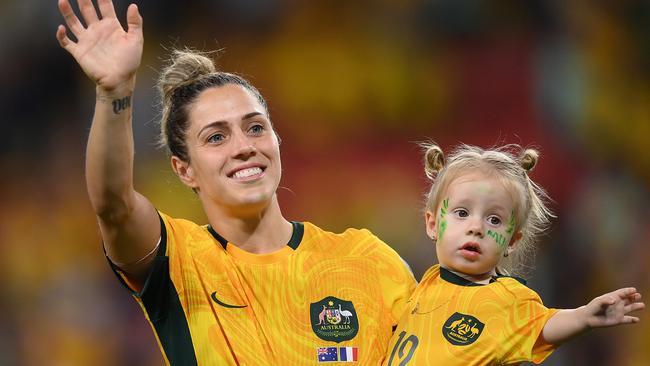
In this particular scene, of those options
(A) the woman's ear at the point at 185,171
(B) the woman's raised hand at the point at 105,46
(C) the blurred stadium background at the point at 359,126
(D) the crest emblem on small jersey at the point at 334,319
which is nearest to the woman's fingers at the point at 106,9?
(B) the woman's raised hand at the point at 105,46

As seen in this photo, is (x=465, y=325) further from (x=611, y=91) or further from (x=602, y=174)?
(x=611, y=91)

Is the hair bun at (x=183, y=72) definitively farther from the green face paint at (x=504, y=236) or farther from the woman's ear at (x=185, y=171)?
the green face paint at (x=504, y=236)

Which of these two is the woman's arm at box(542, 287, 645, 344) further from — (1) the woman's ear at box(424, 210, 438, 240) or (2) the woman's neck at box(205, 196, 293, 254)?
(2) the woman's neck at box(205, 196, 293, 254)

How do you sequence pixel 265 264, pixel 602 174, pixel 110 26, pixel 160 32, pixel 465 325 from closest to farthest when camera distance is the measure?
pixel 110 26, pixel 465 325, pixel 265 264, pixel 602 174, pixel 160 32

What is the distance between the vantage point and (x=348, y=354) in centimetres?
324

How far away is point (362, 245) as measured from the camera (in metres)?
3.57

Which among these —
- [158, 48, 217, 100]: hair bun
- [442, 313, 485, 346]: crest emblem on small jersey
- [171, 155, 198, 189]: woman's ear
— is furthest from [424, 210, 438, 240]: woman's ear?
[158, 48, 217, 100]: hair bun

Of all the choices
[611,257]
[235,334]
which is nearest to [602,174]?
[611,257]

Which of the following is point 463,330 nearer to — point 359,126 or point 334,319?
point 334,319

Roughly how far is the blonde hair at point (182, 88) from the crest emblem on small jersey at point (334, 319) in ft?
2.41

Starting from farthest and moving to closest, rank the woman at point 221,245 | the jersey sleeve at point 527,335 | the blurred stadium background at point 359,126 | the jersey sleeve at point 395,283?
the blurred stadium background at point 359,126 → the jersey sleeve at point 395,283 → the jersey sleeve at point 527,335 → the woman at point 221,245

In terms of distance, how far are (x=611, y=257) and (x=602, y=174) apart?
616 mm

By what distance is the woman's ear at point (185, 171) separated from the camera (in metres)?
→ 3.54

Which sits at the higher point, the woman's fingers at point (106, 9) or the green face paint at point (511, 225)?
the woman's fingers at point (106, 9)
